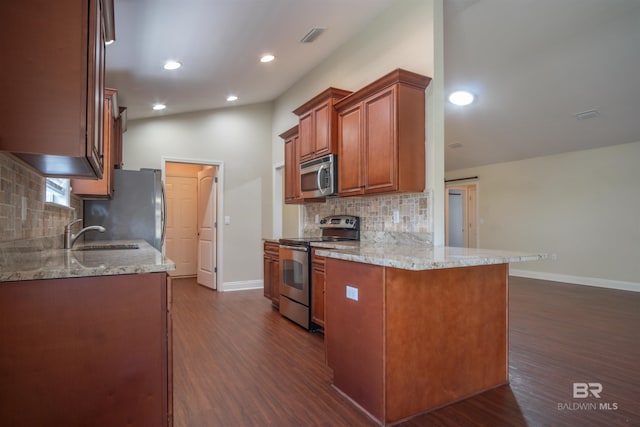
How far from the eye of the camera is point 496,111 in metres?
5.44

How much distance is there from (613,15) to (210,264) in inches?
229

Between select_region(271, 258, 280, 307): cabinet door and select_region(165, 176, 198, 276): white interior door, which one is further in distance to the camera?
select_region(165, 176, 198, 276): white interior door

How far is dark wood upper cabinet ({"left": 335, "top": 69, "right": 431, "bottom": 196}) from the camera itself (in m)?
2.87

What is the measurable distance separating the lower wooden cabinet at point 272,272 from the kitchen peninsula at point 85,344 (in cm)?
290

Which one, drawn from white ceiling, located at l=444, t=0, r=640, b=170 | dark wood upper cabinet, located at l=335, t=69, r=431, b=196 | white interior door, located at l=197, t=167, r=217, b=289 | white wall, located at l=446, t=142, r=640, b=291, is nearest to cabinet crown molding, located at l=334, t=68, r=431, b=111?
dark wood upper cabinet, located at l=335, t=69, r=431, b=196

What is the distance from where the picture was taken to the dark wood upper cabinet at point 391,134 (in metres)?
2.87

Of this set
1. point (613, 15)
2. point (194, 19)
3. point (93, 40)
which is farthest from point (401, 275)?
point (613, 15)

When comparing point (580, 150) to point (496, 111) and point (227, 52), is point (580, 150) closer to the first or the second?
point (496, 111)

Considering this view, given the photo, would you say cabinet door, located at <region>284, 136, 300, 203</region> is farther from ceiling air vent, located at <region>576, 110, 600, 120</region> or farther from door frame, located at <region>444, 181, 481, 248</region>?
ceiling air vent, located at <region>576, 110, 600, 120</region>

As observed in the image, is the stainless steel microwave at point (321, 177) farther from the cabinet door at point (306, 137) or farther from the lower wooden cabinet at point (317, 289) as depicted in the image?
the lower wooden cabinet at point (317, 289)

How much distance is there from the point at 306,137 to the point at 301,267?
4.78 feet

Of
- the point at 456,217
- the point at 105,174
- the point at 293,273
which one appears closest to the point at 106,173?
the point at 105,174

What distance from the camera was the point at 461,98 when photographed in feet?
16.8

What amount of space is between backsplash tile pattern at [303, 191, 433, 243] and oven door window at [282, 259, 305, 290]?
741 millimetres
